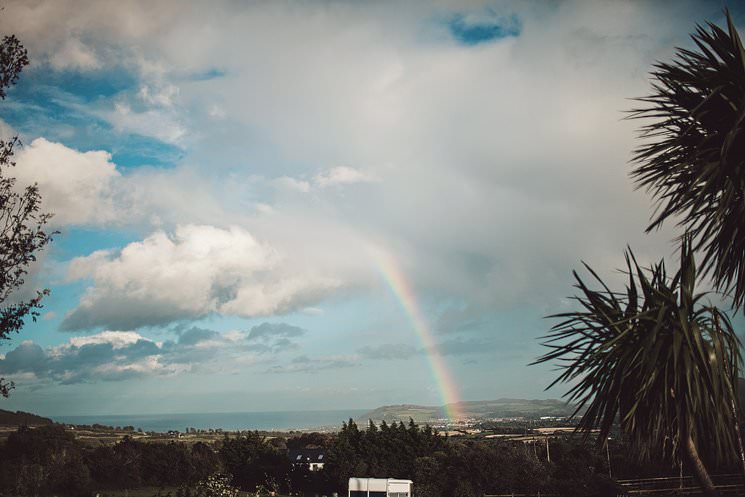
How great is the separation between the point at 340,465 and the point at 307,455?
2944 cm

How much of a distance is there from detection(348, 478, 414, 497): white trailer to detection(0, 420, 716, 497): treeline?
6742mm

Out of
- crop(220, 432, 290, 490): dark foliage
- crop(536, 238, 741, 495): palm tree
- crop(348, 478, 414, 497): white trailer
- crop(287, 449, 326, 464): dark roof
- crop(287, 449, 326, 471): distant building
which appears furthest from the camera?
crop(287, 449, 326, 464): dark roof

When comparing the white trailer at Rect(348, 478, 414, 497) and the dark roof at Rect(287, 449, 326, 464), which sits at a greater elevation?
the white trailer at Rect(348, 478, 414, 497)

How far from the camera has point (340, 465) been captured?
2499 inches

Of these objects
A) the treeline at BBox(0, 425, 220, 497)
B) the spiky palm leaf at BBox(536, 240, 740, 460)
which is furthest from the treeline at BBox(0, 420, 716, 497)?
the spiky palm leaf at BBox(536, 240, 740, 460)

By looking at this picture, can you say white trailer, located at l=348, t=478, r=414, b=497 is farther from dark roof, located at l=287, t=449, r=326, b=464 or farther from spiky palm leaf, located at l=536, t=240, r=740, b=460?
dark roof, located at l=287, t=449, r=326, b=464

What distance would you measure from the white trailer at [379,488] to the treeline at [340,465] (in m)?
6.74

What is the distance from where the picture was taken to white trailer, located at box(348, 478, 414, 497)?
143ft

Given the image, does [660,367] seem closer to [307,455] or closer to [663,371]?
[663,371]

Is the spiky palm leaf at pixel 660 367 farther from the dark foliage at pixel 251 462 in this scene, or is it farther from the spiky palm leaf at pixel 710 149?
the dark foliage at pixel 251 462

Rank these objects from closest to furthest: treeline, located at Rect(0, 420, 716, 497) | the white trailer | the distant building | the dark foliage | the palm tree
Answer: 1. the palm tree
2. the white trailer
3. treeline, located at Rect(0, 420, 716, 497)
4. the dark foliage
5. the distant building

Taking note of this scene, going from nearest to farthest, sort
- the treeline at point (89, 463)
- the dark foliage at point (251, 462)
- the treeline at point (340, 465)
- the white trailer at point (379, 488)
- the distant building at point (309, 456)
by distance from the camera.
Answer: the white trailer at point (379, 488) → the treeline at point (340, 465) → the treeline at point (89, 463) → the dark foliage at point (251, 462) → the distant building at point (309, 456)

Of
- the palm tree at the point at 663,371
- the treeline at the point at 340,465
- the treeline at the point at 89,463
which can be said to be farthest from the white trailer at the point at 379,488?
the palm tree at the point at 663,371

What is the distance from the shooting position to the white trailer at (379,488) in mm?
43688
